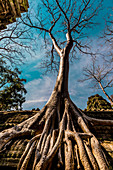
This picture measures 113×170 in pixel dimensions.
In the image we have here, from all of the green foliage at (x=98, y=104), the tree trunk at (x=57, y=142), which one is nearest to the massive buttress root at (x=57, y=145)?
the tree trunk at (x=57, y=142)

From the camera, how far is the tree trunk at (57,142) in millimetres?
1321

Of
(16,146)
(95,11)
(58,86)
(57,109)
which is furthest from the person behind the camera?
(95,11)

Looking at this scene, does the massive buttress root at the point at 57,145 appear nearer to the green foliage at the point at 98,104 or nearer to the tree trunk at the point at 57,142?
the tree trunk at the point at 57,142

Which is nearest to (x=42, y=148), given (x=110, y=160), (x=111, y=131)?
(x=110, y=160)

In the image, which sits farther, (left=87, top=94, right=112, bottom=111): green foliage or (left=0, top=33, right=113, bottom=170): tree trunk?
(left=87, top=94, right=112, bottom=111): green foliage

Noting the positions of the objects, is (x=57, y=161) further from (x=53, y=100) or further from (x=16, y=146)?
(x=53, y=100)

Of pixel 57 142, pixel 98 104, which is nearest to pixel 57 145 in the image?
Result: pixel 57 142

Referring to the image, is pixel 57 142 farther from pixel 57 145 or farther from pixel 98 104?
pixel 98 104

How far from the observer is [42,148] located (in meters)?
1.58

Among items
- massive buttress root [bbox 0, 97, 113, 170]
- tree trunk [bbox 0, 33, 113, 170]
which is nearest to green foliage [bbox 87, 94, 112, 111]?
tree trunk [bbox 0, 33, 113, 170]

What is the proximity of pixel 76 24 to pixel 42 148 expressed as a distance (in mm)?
7578

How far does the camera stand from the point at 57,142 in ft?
5.42

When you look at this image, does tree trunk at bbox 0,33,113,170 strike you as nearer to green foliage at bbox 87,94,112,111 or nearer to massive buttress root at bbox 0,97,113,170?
massive buttress root at bbox 0,97,113,170

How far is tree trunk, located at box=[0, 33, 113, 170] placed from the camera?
1321mm
